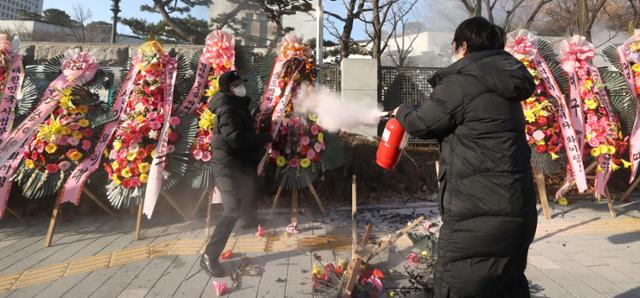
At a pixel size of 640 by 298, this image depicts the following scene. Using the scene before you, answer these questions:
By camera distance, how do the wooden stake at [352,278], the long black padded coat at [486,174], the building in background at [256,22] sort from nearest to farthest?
the long black padded coat at [486,174], the wooden stake at [352,278], the building in background at [256,22]

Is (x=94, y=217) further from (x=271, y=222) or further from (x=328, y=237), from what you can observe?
(x=328, y=237)

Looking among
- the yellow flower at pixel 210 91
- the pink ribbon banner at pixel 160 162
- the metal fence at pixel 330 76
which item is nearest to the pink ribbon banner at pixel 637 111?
the metal fence at pixel 330 76

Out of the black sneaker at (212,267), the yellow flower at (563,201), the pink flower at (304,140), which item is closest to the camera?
the black sneaker at (212,267)

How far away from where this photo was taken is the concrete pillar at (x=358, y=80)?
746 cm

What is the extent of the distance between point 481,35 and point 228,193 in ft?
8.68

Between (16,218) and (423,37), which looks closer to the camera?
(16,218)

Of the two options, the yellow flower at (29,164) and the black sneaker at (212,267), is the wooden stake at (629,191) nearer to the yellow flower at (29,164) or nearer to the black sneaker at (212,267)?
the black sneaker at (212,267)

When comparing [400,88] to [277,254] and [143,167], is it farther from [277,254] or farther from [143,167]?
[143,167]

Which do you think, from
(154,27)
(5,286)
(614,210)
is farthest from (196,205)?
(154,27)

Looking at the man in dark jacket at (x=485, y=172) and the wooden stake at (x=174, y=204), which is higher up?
the man in dark jacket at (x=485, y=172)

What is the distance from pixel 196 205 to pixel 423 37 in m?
34.9

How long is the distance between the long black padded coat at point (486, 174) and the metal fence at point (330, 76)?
546cm

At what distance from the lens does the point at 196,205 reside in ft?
17.9

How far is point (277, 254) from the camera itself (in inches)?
166
